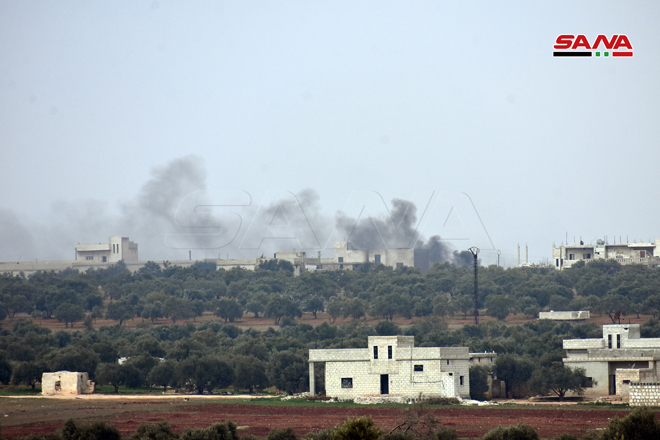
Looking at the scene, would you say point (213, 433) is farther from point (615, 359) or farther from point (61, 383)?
point (615, 359)

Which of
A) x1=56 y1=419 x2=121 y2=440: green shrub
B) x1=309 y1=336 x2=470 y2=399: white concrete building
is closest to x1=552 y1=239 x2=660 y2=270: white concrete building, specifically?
x1=309 y1=336 x2=470 y2=399: white concrete building

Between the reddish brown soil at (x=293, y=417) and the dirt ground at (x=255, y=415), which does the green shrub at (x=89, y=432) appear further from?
the dirt ground at (x=255, y=415)

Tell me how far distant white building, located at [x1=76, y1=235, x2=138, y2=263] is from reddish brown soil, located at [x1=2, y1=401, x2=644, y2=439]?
125m

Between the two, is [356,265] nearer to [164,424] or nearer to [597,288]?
[597,288]

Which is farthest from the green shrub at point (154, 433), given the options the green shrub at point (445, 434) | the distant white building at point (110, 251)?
the distant white building at point (110, 251)

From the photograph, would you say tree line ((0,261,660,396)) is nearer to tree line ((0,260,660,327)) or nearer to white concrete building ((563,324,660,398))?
tree line ((0,260,660,327))

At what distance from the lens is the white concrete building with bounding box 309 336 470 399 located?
53031 millimetres

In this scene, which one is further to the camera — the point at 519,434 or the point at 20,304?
the point at 20,304

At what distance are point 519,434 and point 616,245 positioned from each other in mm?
106876

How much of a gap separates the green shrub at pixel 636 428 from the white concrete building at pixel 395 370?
1876 centimetres

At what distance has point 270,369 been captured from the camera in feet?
201

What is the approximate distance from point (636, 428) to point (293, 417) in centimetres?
1717

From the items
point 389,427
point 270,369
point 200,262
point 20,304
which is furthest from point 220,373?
point 200,262

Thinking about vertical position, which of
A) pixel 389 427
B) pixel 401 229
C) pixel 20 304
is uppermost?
pixel 401 229
